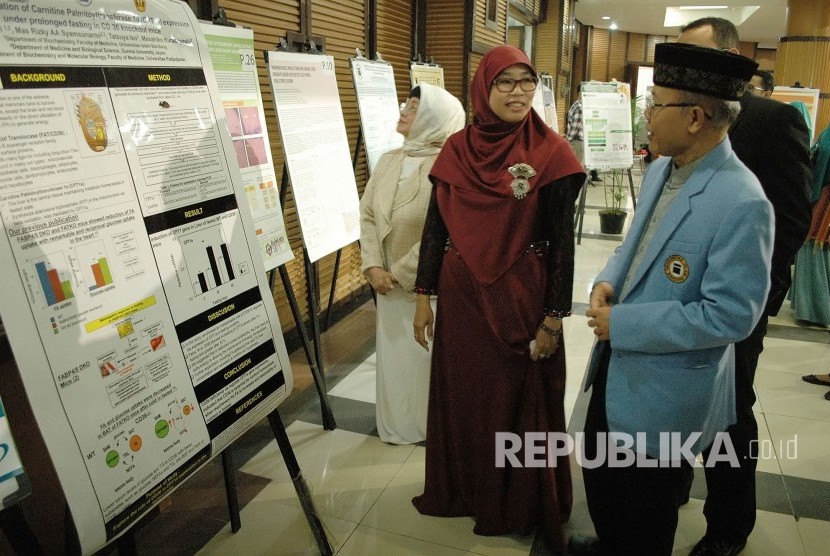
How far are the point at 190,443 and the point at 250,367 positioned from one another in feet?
0.77

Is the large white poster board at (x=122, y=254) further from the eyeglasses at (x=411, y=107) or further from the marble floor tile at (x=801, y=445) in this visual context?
the marble floor tile at (x=801, y=445)

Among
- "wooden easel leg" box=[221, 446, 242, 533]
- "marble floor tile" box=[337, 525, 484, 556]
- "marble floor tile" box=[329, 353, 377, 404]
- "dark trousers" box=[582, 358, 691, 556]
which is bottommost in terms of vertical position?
"marble floor tile" box=[329, 353, 377, 404]

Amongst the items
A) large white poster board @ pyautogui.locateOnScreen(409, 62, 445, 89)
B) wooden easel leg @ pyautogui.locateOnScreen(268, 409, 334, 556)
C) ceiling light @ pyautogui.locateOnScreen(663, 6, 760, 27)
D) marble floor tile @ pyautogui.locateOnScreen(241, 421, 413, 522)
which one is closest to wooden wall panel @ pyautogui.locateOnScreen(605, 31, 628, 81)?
ceiling light @ pyautogui.locateOnScreen(663, 6, 760, 27)

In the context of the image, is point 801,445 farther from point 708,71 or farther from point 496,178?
point 708,71

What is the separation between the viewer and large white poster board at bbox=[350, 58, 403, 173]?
124 inches

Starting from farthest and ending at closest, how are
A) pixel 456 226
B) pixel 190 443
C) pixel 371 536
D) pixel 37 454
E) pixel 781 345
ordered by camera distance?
pixel 781 345 → pixel 37 454 → pixel 371 536 → pixel 456 226 → pixel 190 443

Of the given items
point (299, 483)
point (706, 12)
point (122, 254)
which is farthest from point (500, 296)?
point (706, 12)

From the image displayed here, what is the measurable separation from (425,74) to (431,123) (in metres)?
1.95

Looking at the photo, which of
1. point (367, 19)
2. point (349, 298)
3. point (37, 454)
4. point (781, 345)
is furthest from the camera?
point (349, 298)

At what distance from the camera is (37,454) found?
7.09 feet

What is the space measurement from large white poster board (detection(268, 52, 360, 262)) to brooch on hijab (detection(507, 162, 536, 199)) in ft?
3.57

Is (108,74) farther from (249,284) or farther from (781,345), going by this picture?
(781,345)

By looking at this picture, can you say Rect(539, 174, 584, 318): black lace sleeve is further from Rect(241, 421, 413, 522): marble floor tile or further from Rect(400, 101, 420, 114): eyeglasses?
Rect(241, 421, 413, 522): marble floor tile

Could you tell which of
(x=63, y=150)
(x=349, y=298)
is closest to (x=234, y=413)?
(x=63, y=150)
